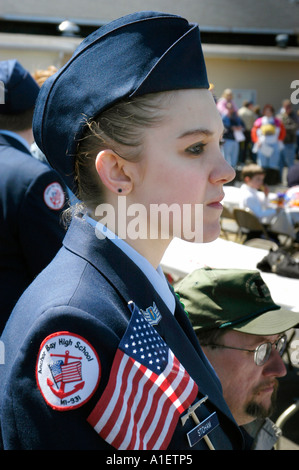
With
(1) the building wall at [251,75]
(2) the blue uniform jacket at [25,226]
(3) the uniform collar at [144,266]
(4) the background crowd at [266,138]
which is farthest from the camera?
(1) the building wall at [251,75]

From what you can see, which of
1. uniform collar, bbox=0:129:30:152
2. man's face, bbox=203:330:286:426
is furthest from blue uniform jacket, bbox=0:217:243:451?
uniform collar, bbox=0:129:30:152

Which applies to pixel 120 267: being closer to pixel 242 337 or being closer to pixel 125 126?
pixel 125 126

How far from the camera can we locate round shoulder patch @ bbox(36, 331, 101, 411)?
0.93 metres

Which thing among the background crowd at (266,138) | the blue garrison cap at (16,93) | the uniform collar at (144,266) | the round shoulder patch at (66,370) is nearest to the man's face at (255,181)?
the blue garrison cap at (16,93)

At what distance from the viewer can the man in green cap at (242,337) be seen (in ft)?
6.57

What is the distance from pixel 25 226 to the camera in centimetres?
241

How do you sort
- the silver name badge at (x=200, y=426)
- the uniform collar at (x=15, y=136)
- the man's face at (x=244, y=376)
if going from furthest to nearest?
the uniform collar at (x=15, y=136) → the man's face at (x=244, y=376) → the silver name badge at (x=200, y=426)

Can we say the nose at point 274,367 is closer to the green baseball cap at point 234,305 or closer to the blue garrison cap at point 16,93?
the green baseball cap at point 234,305

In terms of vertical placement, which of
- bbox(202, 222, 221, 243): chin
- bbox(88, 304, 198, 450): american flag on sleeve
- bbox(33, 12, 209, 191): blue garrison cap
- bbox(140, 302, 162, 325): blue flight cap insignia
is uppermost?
bbox(33, 12, 209, 191): blue garrison cap

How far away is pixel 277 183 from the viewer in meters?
13.8

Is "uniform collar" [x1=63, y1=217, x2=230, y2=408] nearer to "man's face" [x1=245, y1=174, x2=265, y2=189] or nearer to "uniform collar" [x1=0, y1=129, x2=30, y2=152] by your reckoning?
"uniform collar" [x1=0, y1=129, x2=30, y2=152]

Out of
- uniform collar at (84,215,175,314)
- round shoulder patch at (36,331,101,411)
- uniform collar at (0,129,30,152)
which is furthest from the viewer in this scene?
uniform collar at (0,129,30,152)

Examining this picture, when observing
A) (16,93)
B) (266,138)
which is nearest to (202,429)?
(16,93)

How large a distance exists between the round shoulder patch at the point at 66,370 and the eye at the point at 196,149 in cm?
42
